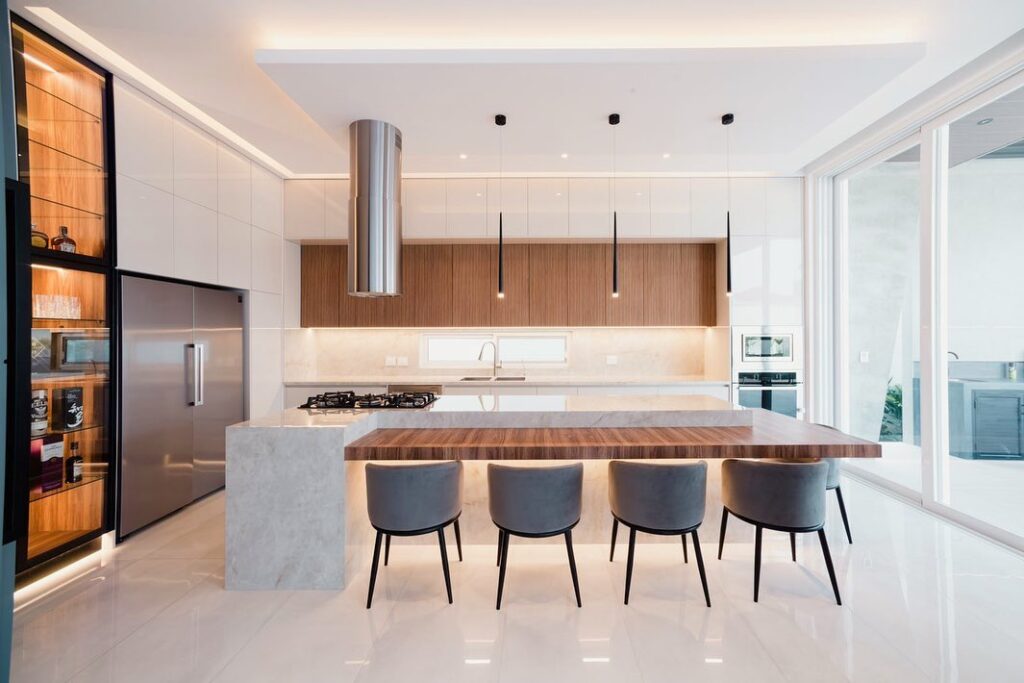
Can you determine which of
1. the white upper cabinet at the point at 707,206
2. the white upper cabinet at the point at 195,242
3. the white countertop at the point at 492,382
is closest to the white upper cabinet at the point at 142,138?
the white upper cabinet at the point at 195,242

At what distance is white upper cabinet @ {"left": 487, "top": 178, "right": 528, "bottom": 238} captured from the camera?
4.79 meters

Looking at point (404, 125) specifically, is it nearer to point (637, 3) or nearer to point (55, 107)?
point (637, 3)

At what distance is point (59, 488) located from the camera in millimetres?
2668

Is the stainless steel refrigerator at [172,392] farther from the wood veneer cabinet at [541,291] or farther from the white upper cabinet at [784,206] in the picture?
the white upper cabinet at [784,206]

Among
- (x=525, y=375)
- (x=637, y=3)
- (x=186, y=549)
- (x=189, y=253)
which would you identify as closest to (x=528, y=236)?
(x=525, y=375)

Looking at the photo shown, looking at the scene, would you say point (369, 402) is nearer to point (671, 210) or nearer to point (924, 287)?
point (671, 210)

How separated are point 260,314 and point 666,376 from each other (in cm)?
435

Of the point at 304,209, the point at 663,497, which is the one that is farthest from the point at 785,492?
the point at 304,209

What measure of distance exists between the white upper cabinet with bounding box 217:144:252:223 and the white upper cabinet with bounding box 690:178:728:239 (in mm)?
4349

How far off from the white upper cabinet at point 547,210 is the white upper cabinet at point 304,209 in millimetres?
2199

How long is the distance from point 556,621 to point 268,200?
4.48 m

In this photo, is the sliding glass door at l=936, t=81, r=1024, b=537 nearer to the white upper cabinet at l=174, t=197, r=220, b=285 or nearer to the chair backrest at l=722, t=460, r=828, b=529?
the chair backrest at l=722, t=460, r=828, b=529

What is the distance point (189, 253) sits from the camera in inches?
135

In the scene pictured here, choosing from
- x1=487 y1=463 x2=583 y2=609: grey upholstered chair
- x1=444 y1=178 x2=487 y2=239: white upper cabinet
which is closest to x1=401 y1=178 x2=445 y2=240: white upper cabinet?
x1=444 y1=178 x2=487 y2=239: white upper cabinet
